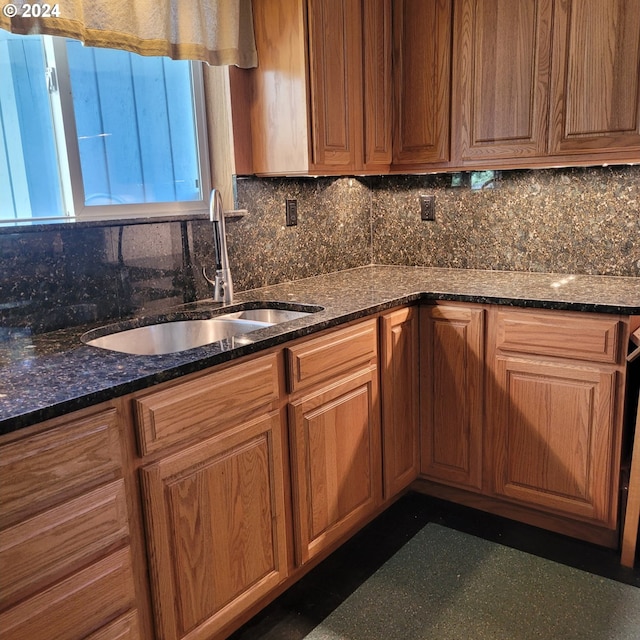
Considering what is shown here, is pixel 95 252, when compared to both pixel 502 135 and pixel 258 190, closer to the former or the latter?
pixel 258 190

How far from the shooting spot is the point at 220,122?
230 cm

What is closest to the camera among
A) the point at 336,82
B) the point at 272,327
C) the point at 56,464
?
the point at 56,464

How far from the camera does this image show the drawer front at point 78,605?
1.15 metres

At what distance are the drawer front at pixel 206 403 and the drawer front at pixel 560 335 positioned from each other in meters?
0.90

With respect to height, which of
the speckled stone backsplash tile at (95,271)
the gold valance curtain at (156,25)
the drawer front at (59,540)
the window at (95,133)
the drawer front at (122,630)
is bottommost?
the drawer front at (122,630)

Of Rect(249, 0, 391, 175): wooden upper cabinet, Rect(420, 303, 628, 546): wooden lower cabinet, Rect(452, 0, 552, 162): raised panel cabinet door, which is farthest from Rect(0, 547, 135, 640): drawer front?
Rect(452, 0, 552, 162): raised panel cabinet door

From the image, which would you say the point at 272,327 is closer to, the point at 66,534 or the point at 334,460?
the point at 334,460

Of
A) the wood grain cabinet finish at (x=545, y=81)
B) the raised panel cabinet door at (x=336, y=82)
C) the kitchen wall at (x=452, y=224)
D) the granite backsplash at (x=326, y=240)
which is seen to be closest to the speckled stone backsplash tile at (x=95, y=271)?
the granite backsplash at (x=326, y=240)

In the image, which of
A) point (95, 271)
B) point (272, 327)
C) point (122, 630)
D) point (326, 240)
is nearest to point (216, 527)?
point (122, 630)

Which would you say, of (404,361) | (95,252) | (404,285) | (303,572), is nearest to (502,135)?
(404,285)

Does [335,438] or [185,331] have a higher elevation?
[185,331]

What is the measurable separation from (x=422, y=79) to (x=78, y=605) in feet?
7.23

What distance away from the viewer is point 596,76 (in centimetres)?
213

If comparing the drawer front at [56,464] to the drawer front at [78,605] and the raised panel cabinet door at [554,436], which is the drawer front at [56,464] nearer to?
the drawer front at [78,605]
